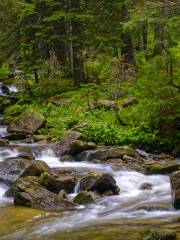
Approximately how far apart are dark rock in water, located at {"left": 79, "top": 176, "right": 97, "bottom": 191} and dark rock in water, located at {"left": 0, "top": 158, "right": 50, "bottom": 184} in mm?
1264

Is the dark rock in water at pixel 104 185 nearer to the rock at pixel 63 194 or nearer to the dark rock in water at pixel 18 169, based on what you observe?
the rock at pixel 63 194

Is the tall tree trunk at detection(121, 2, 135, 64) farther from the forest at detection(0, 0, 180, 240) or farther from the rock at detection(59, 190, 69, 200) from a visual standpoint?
the rock at detection(59, 190, 69, 200)

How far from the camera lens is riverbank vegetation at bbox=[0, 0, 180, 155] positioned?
55.0 ft

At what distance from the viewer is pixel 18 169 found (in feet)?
44.7

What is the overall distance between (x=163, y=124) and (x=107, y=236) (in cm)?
940

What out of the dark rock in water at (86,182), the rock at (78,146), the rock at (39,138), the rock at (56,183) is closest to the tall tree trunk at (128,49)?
the rock at (39,138)

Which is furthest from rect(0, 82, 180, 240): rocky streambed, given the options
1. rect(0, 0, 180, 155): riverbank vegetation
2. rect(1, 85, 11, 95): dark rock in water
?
rect(1, 85, 11, 95): dark rock in water

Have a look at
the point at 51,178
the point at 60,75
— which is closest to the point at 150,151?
the point at 51,178

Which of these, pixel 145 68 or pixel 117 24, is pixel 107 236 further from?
pixel 117 24

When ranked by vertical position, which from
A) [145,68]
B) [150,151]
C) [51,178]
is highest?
[145,68]

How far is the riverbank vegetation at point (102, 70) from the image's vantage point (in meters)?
16.8

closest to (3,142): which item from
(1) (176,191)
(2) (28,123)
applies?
(2) (28,123)

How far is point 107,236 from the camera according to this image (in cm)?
834

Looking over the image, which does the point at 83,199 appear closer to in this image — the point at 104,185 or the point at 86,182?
the point at 104,185
